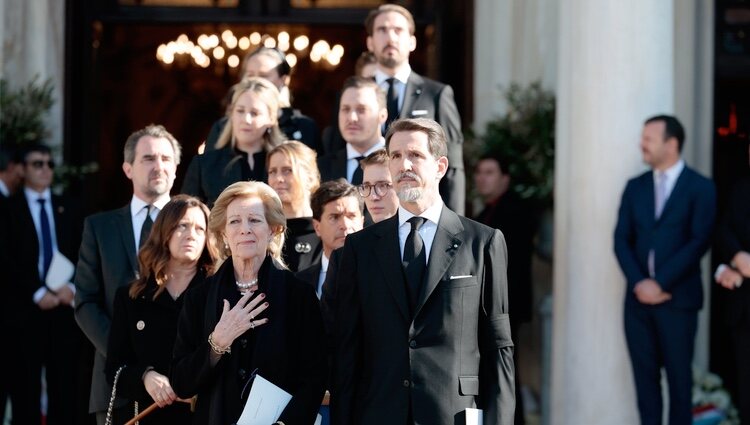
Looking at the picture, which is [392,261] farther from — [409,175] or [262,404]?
[262,404]

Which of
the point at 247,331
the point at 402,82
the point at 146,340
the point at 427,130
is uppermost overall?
the point at 402,82

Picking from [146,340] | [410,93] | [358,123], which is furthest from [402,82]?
[146,340]

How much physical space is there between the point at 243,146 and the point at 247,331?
2632 mm

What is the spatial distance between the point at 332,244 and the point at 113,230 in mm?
1281

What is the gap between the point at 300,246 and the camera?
820 centimetres

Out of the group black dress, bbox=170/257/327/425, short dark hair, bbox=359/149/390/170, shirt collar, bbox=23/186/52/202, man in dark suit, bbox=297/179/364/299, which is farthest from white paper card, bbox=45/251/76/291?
black dress, bbox=170/257/327/425

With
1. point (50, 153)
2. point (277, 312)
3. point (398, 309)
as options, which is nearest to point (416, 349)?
point (398, 309)

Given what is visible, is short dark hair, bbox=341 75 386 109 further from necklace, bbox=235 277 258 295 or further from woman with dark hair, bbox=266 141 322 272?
necklace, bbox=235 277 258 295

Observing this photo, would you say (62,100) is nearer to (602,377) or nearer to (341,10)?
(341,10)

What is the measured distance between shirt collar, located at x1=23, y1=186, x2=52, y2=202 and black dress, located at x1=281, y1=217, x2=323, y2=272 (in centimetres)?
332

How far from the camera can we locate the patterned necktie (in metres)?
9.88

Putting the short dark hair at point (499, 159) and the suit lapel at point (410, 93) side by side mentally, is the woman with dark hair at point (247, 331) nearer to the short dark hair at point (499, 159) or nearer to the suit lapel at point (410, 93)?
the suit lapel at point (410, 93)

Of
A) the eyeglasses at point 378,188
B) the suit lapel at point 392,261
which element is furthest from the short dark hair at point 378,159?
the suit lapel at point 392,261

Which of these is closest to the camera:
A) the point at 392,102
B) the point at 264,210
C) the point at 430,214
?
the point at 430,214
